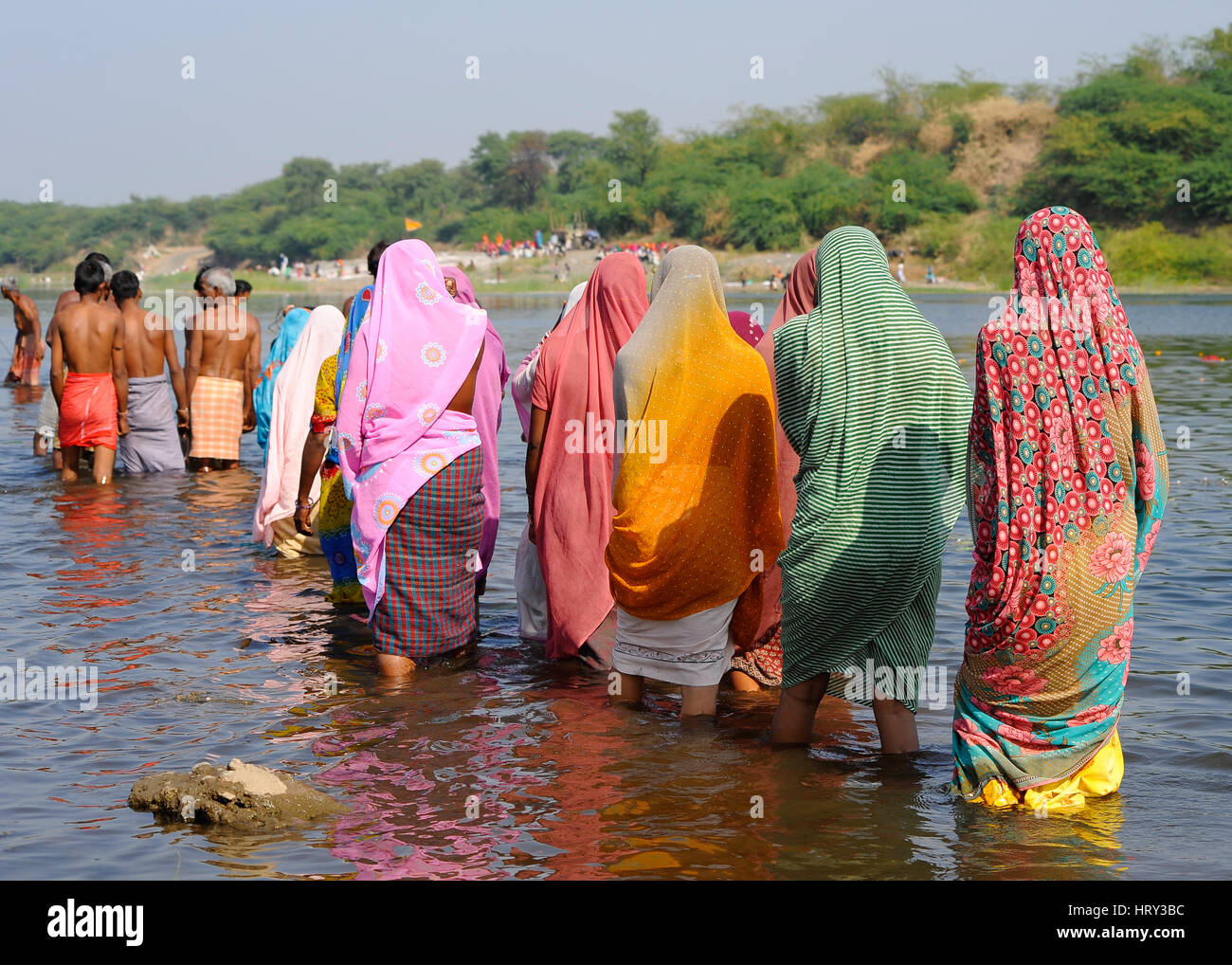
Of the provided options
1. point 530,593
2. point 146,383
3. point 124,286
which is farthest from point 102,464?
point 530,593

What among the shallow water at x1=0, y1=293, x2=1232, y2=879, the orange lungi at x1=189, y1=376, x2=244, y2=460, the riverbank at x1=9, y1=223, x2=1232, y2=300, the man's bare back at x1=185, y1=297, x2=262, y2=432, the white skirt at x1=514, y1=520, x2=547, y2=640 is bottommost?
the shallow water at x1=0, y1=293, x2=1232, y2=879

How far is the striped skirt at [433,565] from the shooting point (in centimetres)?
487

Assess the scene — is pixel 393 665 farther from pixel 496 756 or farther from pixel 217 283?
pixel 217 283

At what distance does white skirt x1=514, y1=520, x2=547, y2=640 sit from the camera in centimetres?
554

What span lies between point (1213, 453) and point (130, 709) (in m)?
8.60

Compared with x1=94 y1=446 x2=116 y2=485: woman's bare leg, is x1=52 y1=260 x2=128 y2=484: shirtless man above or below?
above

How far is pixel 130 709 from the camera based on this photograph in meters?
4.85

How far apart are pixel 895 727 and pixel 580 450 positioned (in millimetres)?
1680

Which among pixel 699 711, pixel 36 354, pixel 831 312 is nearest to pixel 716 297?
pixel 831 312

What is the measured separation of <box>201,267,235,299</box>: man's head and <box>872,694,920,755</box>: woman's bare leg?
624 centimetres
